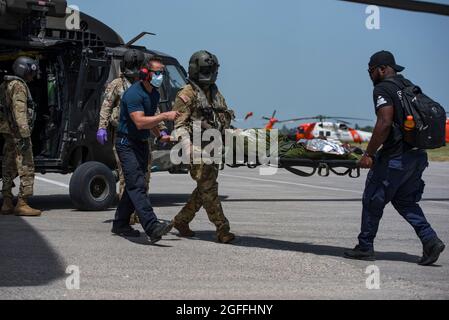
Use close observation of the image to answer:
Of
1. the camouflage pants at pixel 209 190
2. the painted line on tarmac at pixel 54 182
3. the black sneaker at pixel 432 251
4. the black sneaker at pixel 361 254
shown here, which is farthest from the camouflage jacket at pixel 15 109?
the painted line on tarmac at pixel 54 182

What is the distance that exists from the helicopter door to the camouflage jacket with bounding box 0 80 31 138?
114 cm

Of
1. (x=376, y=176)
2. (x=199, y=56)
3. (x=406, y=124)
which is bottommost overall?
(x=376, y=176)

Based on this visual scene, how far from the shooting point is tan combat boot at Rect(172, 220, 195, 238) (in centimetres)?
916

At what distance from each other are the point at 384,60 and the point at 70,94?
215 inches

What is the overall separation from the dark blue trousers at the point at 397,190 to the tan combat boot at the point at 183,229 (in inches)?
88.1

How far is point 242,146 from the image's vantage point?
970cm

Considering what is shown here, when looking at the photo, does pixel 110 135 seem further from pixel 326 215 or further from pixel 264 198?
pixel 264 198

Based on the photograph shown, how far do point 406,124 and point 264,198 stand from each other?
7.40m

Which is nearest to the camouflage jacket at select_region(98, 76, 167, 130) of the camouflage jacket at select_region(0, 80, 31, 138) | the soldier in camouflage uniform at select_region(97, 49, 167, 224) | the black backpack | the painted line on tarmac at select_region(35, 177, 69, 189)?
the soldier in camouflage uniform at select_region(97, 49, 167, 224)

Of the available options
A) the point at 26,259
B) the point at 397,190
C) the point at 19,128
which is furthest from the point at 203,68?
the point at 19,128

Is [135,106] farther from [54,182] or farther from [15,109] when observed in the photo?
[54,182]

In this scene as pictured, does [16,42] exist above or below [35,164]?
above

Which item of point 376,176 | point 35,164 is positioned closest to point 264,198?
point 35,164

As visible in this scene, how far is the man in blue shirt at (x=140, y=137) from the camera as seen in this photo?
8305 mm
